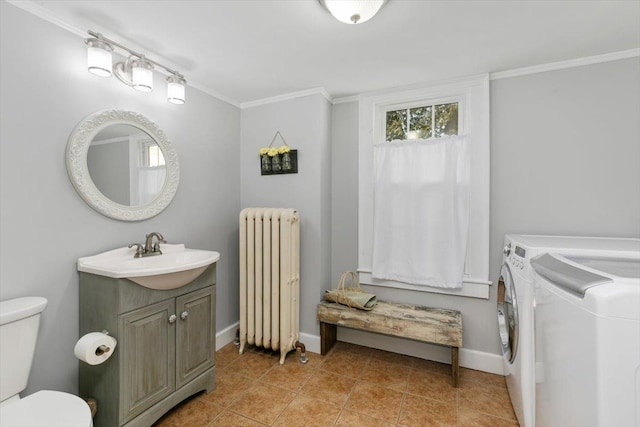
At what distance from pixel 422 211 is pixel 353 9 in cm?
153

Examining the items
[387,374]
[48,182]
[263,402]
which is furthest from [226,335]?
[48,182]

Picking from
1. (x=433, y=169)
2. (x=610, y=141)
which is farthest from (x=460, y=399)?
(x=610, y=141)

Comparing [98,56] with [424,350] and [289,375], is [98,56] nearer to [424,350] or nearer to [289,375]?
[289,375]

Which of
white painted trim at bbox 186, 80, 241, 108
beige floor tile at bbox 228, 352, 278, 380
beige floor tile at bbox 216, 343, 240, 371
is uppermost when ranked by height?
white painted trim at bbox 186, 80, 241, 108

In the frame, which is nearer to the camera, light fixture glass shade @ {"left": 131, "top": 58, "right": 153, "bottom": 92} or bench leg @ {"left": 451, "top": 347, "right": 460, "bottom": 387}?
light fixture glass shade @ {"left": 131, "top": 58, "right": 153, "bottom": 92}

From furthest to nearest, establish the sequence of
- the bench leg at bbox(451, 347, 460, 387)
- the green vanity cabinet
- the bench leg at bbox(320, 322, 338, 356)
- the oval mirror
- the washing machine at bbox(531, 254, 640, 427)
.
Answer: the bench leg at bbox(320, 322, 338, 356) < the bench leg at bbox(451, 347, 460, 387) < the oval mirror < the green vanity cabinet < the washing machine at bbox(531, 254, 640, 427)

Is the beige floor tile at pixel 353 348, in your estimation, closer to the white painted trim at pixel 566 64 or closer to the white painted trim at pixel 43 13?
the white painted trim at pixel 566 64

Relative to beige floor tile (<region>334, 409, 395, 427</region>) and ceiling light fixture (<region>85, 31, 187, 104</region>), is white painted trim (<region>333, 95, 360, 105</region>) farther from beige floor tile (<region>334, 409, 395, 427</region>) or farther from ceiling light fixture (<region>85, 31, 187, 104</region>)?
beige floor tile (<region>334, 409, 395, 427</region>)

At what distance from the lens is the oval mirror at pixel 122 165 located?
157 centimetres

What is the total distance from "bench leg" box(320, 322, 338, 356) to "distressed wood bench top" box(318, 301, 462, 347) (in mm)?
133

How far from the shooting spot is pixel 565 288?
0.96 metres

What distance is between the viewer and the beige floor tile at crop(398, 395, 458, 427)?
1653mm

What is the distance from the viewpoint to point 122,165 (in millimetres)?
1780

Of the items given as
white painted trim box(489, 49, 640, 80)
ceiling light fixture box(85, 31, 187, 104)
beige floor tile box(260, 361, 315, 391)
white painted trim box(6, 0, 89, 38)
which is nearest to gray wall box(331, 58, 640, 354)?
white painted trim box(489, 49, 640, 80)
